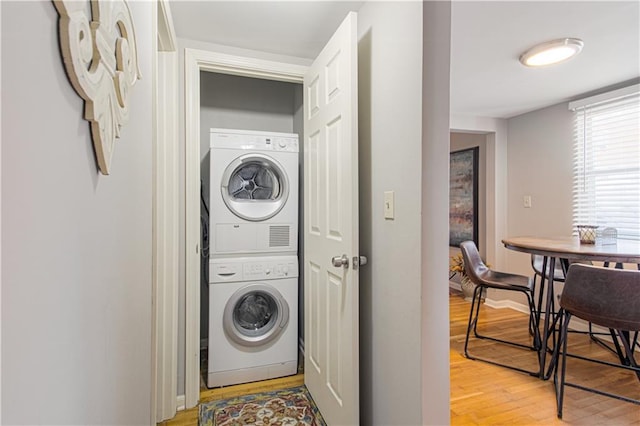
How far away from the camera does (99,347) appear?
729 millimetres

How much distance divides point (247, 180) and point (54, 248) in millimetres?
1895

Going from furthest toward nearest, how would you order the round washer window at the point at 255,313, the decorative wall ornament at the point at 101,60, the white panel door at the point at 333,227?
the round washer window at the point at 255,313
the white panel door at the point at 333,227
the decorative wall ornament at the point at 101,60

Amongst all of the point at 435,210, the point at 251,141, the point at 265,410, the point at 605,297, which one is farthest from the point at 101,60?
Answer: the point at 605,297

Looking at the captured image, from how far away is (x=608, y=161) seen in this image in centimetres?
295

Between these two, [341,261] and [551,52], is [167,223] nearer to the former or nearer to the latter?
[341,261]

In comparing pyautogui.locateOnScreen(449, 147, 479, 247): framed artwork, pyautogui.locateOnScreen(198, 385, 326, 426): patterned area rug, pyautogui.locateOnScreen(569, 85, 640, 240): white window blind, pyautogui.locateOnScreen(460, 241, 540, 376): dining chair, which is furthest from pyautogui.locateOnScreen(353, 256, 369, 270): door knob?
pyautogui.locateOnScreen(449, 147, 479, 247): framed artwork

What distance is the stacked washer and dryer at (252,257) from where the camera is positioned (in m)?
2.22

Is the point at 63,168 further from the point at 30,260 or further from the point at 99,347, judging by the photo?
the point at 99,347

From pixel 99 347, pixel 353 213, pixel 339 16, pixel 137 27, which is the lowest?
pixel 99 347

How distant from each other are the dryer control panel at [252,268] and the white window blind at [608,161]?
2.82 meters

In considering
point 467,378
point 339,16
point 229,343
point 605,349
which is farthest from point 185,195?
point 605,349

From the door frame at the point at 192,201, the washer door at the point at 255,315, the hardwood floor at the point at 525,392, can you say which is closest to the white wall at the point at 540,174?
the hardwood floor at the point at 525,392

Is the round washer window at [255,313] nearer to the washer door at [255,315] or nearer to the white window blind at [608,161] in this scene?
the washer door at [255,315]

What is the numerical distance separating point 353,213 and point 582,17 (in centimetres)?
172
